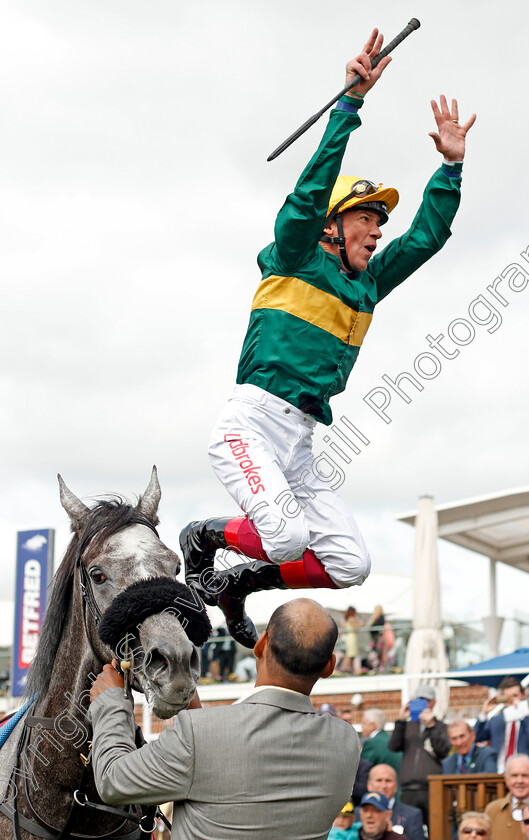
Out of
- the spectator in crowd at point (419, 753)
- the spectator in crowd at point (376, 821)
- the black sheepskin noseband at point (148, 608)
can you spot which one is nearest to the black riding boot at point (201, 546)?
the black sheepskin noseband at point (148, 608)

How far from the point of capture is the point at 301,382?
3.82m

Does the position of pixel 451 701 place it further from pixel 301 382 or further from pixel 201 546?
pixel 301 382

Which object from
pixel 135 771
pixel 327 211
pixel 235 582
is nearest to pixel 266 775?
pixel 135 771

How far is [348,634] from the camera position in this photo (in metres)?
14.6

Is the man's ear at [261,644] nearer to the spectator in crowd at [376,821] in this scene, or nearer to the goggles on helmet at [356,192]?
the goggles on helmet at [356,192]

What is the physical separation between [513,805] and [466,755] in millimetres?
A: 1628

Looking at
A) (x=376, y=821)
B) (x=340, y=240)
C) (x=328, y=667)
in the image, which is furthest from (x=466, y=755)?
(x=328, y=667)

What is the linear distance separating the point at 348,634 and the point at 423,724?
651 cm

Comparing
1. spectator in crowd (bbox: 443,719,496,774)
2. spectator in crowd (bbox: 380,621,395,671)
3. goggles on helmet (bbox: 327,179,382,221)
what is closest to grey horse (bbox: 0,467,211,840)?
goggles on helmet (bbox: 327,179,382,221)

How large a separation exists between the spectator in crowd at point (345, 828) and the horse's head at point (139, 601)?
11.0 ft

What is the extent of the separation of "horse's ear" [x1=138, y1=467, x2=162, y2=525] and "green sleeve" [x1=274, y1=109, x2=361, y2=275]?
3.41 feet

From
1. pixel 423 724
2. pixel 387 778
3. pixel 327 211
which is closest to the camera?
pixel 327 211

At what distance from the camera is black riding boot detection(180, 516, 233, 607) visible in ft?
13.0

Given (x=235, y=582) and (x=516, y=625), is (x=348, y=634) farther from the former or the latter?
(x=235, y=582)
